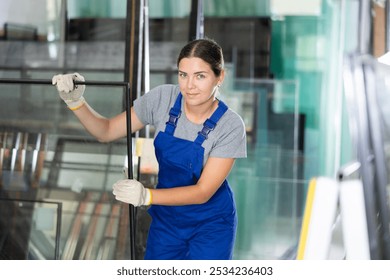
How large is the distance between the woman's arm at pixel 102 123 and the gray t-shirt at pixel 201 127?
0.24 ft

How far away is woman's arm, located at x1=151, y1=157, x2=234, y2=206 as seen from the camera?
181cm

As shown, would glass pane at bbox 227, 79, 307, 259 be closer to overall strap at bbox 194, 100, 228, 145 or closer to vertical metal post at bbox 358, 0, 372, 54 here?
vertical metal post at bbox 358, 0, 372, 54

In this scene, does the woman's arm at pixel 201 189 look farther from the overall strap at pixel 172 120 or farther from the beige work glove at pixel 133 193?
the overall strap at pixel 172 120

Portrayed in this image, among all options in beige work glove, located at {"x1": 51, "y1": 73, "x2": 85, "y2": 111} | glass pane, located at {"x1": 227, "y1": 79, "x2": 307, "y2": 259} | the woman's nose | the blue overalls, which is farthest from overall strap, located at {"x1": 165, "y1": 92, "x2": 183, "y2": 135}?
glass pane, located at {"x1": 227, "y1": 79, "x2": 307, "y2": 259}

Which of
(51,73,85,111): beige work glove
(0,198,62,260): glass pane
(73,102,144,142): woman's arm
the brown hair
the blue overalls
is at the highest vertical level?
the brown hair

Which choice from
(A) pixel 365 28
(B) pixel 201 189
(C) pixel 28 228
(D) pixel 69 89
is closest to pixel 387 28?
(A) pixel 365 28

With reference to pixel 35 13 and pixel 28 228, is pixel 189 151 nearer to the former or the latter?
pixel 28 228

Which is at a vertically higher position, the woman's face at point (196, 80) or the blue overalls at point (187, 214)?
the woman's face at point (196, 80)

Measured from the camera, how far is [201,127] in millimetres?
1916

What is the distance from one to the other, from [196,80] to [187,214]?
0.37 meters

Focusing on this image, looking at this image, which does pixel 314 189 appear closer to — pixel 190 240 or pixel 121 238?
pixel 190 240

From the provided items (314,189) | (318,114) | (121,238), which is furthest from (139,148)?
(314,189)

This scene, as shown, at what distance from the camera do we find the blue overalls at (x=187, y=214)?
1.91 meters

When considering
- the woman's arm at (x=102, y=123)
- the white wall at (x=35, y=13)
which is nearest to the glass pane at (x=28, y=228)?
the white wall at (x=35, y=13)
